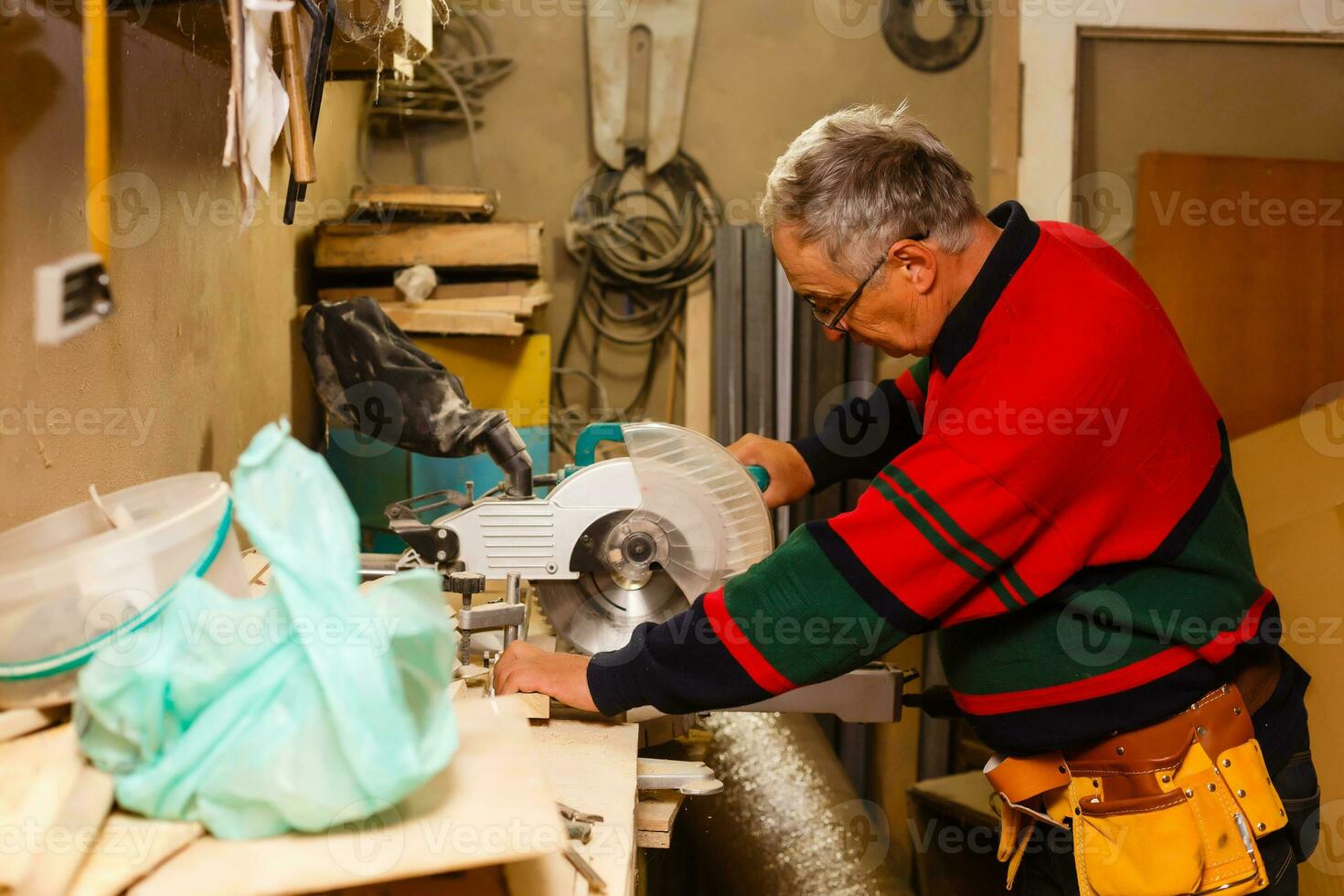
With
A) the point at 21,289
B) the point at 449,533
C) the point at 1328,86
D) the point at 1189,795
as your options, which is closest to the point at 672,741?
the point at 449,533

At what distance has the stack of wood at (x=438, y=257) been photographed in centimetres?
267

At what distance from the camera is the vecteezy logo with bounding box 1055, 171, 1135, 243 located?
10.5 ft

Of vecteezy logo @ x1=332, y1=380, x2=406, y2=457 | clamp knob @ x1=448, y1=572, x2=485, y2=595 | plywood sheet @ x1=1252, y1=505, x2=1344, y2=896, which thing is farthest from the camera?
plywood sheet @ x1=1252, y1=505, x2=1344, y2=896

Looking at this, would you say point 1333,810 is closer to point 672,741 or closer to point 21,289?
point 672,741

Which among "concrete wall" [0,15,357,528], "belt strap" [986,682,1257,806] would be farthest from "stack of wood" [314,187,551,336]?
"belt strap" [986,682,1257,806]

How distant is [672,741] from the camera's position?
1985mm

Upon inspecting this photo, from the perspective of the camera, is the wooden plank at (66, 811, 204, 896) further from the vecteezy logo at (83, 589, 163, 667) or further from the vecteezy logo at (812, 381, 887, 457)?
the vecteezy logo at (812, 381, 887, 457)

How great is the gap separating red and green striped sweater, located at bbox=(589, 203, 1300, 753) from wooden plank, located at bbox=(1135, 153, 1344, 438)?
74.3 inches

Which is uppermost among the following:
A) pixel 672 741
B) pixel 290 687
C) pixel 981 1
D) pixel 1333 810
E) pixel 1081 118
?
pixel 981 1

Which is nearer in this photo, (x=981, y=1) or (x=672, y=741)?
(x=672, y=741)

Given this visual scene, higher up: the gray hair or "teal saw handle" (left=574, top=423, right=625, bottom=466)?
the gray hair

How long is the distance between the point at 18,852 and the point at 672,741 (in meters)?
1.36

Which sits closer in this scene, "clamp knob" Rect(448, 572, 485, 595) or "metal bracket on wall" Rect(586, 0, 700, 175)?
"clamp knob" Rect(448, 572, 485, 595)

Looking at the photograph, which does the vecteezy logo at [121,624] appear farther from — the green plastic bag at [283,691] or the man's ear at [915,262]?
the man's ear at [915,262]
